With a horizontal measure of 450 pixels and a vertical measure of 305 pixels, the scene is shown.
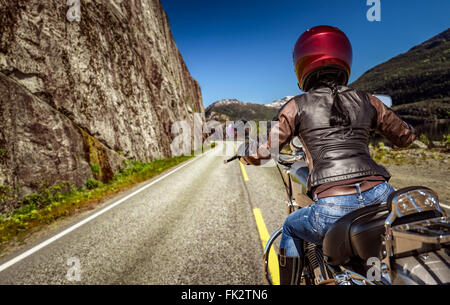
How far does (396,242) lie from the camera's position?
37.9 inches

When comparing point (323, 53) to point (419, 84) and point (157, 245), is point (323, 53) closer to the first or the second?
point (157, 245)

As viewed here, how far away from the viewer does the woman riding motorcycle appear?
56.2 inches

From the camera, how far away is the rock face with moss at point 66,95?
19.8 feet

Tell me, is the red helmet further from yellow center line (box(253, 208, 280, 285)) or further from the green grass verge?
the green grass verge

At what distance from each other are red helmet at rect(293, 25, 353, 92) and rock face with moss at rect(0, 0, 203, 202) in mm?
7756

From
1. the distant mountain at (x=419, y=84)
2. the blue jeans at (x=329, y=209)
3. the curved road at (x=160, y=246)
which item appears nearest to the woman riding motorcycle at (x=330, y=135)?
the blue jeans at (x=329, y=209)

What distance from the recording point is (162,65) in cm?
2244

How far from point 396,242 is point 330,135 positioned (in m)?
0.78

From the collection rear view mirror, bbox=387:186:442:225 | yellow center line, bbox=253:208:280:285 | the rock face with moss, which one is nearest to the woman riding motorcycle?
rear view mirror, bbox=387:186:442:225

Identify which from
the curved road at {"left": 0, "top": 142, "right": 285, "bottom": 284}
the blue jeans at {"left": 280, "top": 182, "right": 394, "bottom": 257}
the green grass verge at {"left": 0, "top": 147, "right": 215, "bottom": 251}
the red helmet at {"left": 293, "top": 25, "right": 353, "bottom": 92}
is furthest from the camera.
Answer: the green grass verge at {"left": 0, "top": 147, "right": 215, "bottom": 251}

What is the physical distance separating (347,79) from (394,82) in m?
164

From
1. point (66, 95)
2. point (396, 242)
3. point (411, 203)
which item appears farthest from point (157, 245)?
point (66, 95)

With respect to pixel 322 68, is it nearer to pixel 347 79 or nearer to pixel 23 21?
pixel 347 79

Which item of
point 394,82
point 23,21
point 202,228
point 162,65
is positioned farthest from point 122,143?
point 394,82
